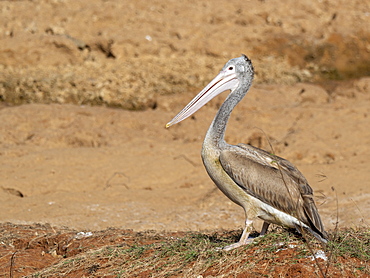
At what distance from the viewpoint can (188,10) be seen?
55.9 ft

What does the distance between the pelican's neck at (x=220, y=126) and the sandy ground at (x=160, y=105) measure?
917mm

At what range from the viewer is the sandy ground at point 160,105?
26.5 feet

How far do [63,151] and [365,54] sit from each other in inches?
406

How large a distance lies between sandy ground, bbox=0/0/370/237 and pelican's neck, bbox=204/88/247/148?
917 millimetres

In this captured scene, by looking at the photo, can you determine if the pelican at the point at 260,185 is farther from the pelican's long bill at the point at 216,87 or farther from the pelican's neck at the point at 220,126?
the pelican's long bill at the point at 216,87

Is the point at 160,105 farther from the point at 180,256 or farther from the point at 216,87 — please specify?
the point at 180,256

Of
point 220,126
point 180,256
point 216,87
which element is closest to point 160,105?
point 216,87

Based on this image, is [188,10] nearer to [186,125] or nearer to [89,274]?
[186,125]

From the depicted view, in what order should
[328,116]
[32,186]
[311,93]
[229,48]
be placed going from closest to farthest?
1. [32,186]
2. [328,116]
3. [311,93]
4. [229,48]

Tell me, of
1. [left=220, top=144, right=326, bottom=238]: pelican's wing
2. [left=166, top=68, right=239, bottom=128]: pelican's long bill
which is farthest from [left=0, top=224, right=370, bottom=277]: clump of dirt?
[left=166, top=68, right=239, bottom=128]: pelican's long bill

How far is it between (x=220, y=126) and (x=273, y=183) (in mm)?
701

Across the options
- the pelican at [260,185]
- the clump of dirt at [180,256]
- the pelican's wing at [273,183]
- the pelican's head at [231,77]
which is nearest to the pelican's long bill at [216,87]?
the pelican's head at [231,77]

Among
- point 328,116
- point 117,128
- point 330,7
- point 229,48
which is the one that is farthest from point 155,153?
point 330,7

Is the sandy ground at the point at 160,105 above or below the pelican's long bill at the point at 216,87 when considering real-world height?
below
